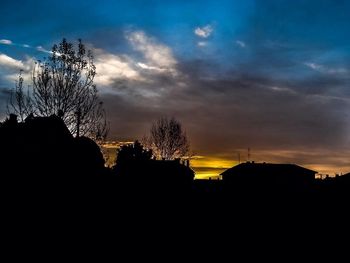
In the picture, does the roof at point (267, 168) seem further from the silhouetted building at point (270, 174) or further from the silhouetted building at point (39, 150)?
the silhouetted building at point (39, 150)

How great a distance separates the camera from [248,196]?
21312mm

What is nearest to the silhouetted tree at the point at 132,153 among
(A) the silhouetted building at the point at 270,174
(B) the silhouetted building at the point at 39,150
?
(A) the silhouetted building at the point at 270,174

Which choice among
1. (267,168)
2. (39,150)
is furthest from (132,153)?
(39,150)

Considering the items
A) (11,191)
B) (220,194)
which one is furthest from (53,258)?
(220,194)

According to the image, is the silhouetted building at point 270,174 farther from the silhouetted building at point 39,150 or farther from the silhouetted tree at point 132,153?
the silhouetted building at point 39,150

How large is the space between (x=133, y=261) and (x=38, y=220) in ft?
16.4

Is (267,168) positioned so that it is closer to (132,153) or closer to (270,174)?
(270,174)

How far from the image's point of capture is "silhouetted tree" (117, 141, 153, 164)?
57219 millimetres

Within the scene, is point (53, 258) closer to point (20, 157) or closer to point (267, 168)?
point (20, 157)

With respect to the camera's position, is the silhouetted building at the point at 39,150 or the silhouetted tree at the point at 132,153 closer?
the silhouetted building at the point at 39,150

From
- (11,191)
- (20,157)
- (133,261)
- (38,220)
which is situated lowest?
(133,261)

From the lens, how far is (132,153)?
58531mm

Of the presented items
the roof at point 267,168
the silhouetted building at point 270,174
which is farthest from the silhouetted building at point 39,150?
the roof at point 267,168

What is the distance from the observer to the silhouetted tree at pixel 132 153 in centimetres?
5722
